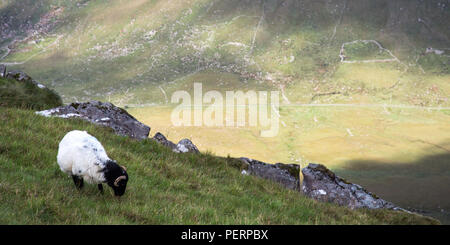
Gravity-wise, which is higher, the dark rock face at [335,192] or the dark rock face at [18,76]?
the dark rock face at [18,76]

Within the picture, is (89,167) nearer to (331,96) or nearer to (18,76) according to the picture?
(18,76)

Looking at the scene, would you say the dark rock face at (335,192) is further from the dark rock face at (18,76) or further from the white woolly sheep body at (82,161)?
the dark rock face at (18,76)

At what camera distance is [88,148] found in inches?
380

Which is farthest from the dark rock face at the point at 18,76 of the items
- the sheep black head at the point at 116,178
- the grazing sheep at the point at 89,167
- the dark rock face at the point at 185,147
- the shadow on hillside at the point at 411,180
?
the shadow on hillside at the point at 411,180

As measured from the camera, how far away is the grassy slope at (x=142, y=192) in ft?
27.0

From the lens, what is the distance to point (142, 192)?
10.3 metres

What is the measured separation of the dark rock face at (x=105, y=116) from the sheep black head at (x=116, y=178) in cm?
839

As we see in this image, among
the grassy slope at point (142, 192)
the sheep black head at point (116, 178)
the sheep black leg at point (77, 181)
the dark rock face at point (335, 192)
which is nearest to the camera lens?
the grassy slope at point (142, 192)

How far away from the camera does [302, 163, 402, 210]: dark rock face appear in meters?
16.8

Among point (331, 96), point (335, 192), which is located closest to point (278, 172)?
point (335, 192)

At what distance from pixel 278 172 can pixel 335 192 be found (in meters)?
2.88

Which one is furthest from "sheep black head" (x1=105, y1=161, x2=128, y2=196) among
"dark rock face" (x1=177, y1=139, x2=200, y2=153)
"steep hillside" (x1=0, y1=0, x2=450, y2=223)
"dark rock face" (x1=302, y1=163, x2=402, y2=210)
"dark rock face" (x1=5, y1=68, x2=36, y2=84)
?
"steep hillside" (x1=0, y1=0, x2=450, y2=223)

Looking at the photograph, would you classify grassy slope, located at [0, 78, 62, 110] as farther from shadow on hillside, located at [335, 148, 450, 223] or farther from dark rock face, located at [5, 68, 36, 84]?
shadow on hillside, located at [335, 148, 450, 223]
